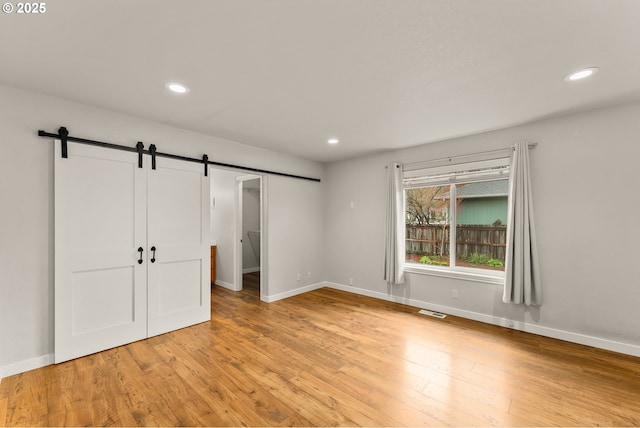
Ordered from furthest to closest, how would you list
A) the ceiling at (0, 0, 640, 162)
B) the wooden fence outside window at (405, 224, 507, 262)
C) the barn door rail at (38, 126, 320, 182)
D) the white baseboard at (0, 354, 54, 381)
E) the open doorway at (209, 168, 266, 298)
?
the open doorway at (209, 168, 266, 298), the wooden fence outside window at (405, 224, 507, 262), the barn door rail at (38, 126, 320, 182), the white baseboard at (0, 354, 54, 381), the ceiling at (0, 0, 640, 162)

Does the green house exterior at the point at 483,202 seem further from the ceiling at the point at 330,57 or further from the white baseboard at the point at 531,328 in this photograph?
the white baseboard at the point at 531,328

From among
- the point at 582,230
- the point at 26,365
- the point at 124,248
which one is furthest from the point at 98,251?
the point at 582,230

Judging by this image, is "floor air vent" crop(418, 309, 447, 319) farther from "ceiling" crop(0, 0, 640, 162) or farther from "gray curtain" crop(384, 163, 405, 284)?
"ceiling" crop(0, 0, 640, 162)

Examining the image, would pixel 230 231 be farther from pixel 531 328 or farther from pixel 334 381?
pixel 531 328

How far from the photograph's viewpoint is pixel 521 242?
10.6 ft

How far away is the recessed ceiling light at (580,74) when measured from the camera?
2.08 metres

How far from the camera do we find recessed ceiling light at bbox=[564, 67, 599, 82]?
6.84ft

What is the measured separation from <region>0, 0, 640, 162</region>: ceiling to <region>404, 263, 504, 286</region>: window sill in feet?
6.62

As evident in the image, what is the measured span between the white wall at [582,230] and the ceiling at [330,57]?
313 mm

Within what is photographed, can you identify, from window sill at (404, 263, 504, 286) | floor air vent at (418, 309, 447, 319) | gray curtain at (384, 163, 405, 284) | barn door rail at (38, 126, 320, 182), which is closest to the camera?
barn door rail at (38, 126, 320, 182)

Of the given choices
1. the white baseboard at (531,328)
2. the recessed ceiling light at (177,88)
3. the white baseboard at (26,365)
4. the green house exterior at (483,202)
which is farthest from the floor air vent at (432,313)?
the white baseboard at (26,365)

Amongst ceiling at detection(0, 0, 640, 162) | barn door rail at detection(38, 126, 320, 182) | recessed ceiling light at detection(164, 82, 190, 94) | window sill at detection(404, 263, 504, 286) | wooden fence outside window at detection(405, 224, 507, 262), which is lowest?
window sill at detection(404, 263, 504, 286)

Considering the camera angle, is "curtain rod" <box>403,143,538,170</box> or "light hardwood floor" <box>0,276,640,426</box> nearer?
"light hardwood floor" <box>0,276,640,426</box>

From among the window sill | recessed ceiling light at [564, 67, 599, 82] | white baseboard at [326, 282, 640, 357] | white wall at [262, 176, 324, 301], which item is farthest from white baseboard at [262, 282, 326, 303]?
recessed ceiling light at [564, 67, 599, 82]
